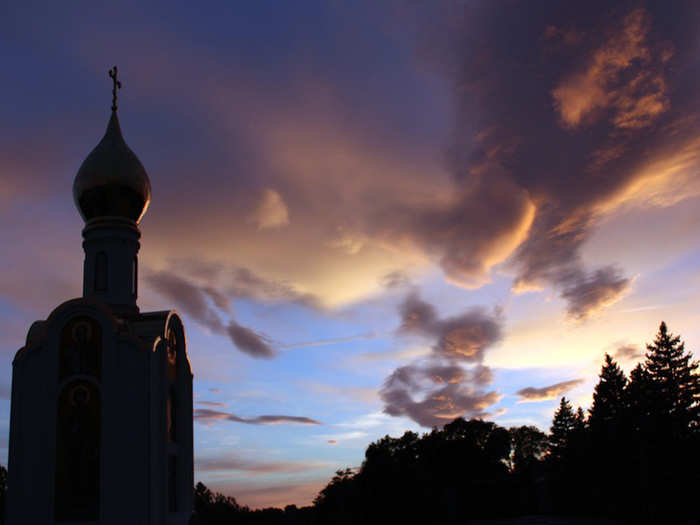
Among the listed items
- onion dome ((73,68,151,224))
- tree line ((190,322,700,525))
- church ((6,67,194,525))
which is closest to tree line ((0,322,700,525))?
tree line ((190,322,700,525))

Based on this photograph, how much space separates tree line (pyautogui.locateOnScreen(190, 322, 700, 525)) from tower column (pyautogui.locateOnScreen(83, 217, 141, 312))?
26.5 ft

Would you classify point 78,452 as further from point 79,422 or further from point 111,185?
point 111,185

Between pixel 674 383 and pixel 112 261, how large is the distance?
36.9 metres

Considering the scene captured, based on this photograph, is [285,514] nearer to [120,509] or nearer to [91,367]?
[120,509]

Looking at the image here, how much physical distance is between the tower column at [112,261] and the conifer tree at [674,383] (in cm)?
3112

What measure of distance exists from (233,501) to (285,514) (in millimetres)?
43433

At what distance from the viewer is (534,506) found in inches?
795

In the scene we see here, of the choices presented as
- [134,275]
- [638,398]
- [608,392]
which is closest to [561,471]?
[638,398]

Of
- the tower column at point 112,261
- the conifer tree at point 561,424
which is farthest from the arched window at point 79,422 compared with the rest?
the conifer tree at point 561,424

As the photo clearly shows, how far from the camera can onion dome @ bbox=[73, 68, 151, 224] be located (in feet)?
80.9

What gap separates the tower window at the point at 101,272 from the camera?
23.7 metres

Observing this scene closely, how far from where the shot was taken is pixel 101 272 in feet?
78.4

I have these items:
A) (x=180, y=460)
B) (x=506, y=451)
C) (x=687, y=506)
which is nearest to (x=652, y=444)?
(x=687, y=506)

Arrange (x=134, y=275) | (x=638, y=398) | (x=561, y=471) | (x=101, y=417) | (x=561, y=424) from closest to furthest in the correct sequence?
(x=101, y=417), (x=134, y=275), (x=561, y=471), (x=638, y=398), (x=561, y=424)
